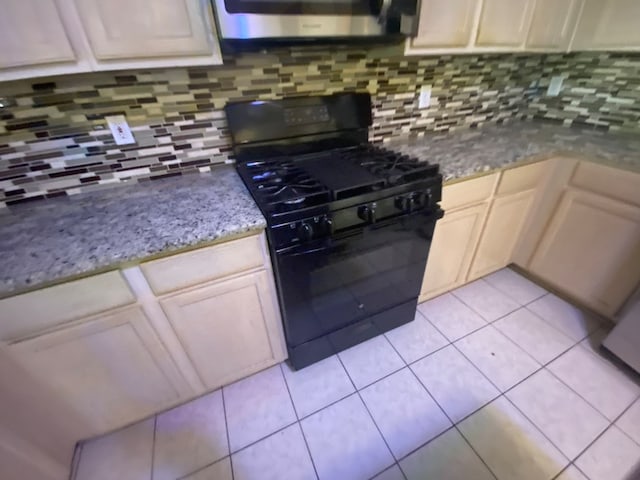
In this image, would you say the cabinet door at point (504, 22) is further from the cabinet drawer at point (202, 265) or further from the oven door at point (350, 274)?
the cabinet drawer at point (202, 265)

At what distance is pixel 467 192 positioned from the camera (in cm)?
140


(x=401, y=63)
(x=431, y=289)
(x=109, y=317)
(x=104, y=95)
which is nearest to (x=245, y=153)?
(x=104, y=95)

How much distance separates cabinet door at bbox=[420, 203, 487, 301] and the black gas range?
153 mm

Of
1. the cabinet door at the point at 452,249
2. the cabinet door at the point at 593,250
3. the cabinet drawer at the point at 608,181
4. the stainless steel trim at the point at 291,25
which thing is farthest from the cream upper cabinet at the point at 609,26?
the stainless steel trim at the point at 291,25

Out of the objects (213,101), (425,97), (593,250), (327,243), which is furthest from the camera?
Result: (425,97)

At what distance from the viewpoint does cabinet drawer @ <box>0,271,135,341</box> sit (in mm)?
820

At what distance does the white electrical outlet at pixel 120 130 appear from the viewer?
1.16 meters

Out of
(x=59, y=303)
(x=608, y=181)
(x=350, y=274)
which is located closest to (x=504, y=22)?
(x=608, y=181)

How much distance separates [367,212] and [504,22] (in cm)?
119

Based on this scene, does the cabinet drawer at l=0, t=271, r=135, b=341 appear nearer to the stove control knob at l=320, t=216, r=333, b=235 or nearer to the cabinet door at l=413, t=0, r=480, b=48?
the stove control knob at l=320, t=216, r=333, b=235

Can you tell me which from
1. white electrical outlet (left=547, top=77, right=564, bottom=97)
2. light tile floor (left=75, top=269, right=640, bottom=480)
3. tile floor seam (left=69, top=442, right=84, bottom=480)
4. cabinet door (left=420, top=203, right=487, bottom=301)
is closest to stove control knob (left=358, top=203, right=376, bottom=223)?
cabinet door (left=420, top=203, right=487, bottom=301)

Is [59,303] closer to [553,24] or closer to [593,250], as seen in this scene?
[593,250]

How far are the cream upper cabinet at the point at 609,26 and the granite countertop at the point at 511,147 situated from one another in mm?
461

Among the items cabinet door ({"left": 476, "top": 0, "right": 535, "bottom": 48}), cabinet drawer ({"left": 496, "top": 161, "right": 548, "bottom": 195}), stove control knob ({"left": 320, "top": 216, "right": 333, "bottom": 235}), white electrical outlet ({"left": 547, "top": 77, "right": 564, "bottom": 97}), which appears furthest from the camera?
white electrical outlet ({"left": 547, "top": 77, "right": 564, "bottom": 97})
